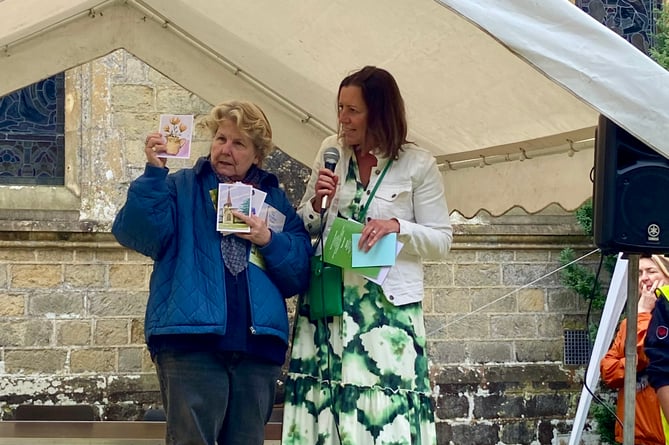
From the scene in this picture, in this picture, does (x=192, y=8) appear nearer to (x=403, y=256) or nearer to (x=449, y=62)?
(x=449, y=62)

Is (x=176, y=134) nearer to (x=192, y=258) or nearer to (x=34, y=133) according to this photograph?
(x=192, y=258)

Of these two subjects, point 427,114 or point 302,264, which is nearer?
point 302,264

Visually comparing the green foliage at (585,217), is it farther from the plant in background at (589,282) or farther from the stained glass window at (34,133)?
the stained glass window at (34,133)

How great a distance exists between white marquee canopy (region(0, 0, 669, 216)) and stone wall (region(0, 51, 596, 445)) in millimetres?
3128

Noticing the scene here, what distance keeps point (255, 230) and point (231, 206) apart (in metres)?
0.12

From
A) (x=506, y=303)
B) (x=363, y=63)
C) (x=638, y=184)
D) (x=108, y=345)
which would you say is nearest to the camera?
(x=638, y=184)

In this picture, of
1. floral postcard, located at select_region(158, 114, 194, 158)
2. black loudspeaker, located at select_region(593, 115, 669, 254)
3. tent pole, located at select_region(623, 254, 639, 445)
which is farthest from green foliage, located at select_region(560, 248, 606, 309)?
floral postcard, located at select_region(158, 114, 194, 158)

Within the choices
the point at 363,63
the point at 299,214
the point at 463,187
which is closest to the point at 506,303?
the point at 463,187

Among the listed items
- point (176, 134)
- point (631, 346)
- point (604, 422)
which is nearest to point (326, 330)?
point (176, 134)

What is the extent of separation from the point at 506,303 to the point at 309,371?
223 inches

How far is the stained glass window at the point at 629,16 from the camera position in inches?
392

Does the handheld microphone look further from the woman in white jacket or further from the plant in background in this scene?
the plant in background

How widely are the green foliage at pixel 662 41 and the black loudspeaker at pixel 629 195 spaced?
5.29m

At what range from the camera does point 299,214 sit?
12.9ft
